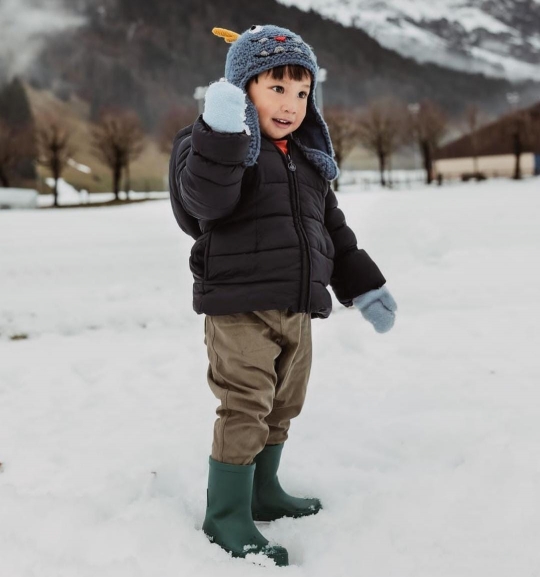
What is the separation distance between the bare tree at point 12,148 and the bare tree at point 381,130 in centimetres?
2958

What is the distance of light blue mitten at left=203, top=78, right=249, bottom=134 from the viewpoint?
1.77 m

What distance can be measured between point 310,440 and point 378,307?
866 millimetres

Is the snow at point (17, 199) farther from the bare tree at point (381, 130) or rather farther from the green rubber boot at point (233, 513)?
the green rubber boot at point (233, 513)

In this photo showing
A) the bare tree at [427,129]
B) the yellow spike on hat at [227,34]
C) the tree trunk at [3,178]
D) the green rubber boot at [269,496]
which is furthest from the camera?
the bare tree at [427,129]

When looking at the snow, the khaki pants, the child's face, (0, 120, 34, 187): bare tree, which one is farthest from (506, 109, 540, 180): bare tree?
the khaki pants

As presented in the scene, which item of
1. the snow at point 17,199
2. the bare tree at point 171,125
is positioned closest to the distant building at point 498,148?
the bare tree at point 171,125

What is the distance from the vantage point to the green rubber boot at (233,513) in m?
2.05

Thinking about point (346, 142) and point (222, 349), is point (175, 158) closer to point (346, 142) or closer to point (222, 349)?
point (222, 349)

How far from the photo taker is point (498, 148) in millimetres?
57000

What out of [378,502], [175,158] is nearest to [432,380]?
[378,502]

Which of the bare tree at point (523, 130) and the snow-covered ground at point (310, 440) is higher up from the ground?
the bare tree at point (523, 130)

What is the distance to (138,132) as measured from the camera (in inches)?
2293

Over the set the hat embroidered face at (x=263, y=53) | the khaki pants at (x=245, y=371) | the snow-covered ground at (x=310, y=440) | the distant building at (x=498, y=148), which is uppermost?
the distant building at (x=498, y=148)

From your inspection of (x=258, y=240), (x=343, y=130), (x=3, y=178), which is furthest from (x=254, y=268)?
(x=343, y=130)
